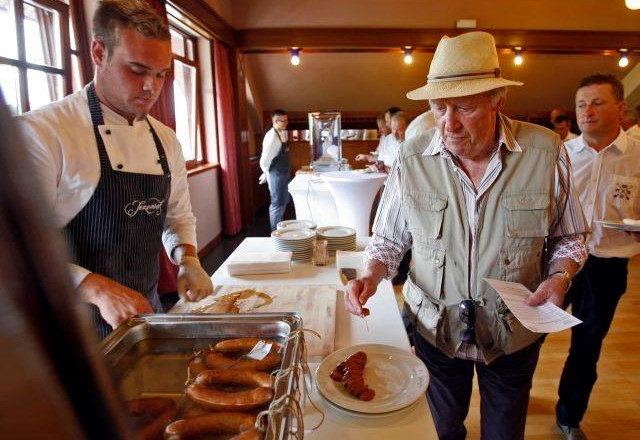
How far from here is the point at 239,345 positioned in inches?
38.2

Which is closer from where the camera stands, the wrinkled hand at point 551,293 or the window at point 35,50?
the wrinkled hand at point 551,293

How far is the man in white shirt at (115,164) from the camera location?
3.84 feet

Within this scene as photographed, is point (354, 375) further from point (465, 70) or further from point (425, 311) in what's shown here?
point (465, 70)

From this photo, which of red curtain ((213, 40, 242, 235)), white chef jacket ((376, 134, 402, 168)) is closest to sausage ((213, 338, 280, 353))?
white chef jacket ((376, 134, 402, 168))

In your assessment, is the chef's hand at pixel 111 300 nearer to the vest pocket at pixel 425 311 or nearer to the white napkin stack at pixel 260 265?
the white napkin stack at pixel 260 265

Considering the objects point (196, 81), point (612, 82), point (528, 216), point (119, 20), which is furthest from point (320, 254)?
point (196, 81)

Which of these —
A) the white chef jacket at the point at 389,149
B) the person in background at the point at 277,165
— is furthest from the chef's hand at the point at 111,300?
the person in background at the point at 277,165

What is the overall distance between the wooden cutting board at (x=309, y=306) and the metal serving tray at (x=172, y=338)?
195mm

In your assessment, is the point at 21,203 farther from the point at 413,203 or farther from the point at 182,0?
the point at 182,0

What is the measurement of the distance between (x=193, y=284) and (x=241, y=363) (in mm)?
545

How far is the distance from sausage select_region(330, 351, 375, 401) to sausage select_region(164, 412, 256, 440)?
29cm

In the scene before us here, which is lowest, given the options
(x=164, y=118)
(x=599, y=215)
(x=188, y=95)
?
(x=599, y=215)

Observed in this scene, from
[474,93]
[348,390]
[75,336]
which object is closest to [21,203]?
[75,336]

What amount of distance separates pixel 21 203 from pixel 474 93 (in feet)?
3.74
